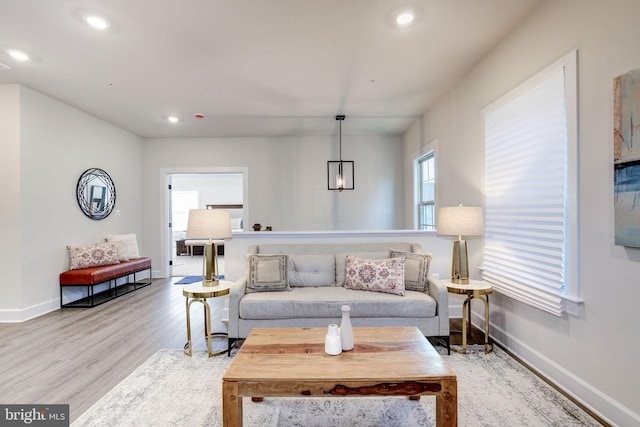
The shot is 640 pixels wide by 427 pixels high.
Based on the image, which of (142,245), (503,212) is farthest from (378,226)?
(142,245)

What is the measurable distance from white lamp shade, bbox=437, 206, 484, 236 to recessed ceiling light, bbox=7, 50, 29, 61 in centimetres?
432

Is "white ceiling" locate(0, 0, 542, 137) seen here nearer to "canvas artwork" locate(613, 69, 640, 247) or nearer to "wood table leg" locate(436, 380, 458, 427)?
"canvas artwork" locate(613, 69, 640, 247)

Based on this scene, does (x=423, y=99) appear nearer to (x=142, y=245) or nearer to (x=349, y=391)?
(x=349, y=391)

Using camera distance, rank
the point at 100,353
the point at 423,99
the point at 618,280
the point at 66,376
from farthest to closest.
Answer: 1. the point at 423,99
2. the point at 100,353
3. the point at 66,376
4. the point at 618,280

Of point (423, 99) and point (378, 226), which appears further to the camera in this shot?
point (378, 226)

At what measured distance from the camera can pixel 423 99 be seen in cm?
417

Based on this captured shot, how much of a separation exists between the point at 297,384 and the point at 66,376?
2082mm

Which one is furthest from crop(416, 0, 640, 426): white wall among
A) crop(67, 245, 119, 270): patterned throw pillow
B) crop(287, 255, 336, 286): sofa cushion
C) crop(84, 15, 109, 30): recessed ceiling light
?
crop(67, 245, 119, 270): patterned throw pillow

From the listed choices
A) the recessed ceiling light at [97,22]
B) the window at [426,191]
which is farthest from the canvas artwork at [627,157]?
the recessed ceiling light at [97,22]

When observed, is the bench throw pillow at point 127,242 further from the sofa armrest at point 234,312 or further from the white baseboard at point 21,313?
the sofa armrest at point 234,312

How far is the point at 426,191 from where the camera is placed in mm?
5207

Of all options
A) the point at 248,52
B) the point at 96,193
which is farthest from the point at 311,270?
the point at 96,193

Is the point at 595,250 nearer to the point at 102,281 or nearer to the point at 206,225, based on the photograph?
the point at 206,225

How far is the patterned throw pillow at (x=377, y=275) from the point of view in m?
2.84
